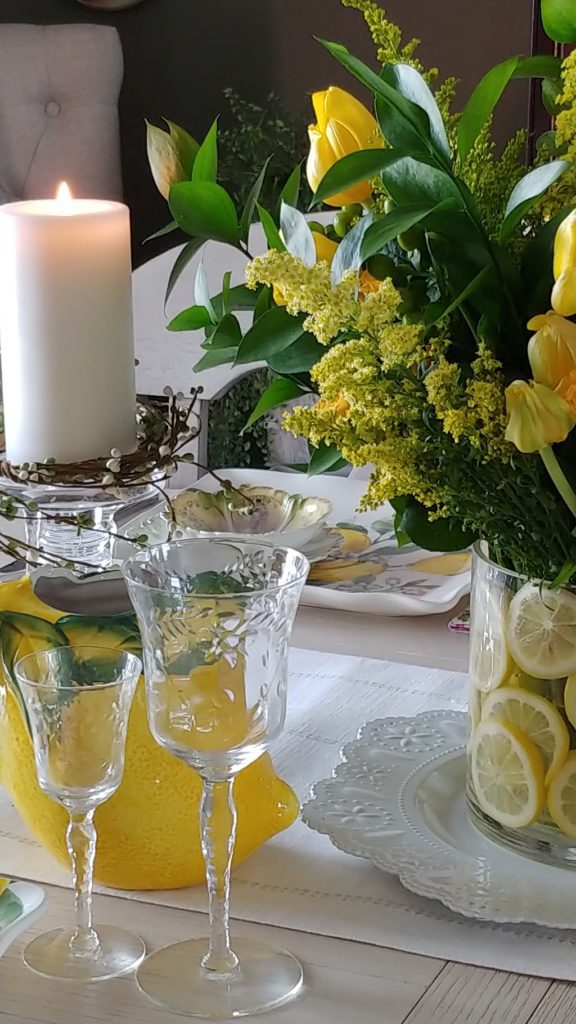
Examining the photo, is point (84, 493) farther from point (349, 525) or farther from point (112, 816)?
point (349, 525)

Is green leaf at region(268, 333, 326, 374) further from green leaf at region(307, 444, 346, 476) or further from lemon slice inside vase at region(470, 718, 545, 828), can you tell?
lemon slice inside vase at region(470, 718, 545, 828)

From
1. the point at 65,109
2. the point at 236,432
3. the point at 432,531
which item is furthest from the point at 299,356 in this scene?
the point at 65,109

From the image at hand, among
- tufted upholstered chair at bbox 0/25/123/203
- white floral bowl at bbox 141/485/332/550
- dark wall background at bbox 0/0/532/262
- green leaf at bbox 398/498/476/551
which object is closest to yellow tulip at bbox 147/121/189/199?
green leaf at bbox 398/498/476/551

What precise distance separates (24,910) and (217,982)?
10cm

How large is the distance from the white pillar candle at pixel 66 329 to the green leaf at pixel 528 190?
22cm

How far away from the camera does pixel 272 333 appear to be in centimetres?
63

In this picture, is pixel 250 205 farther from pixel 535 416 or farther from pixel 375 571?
pixel 375 571

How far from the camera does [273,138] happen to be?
2.91m

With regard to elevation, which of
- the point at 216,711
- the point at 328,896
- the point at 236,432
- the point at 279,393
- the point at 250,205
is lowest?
the point at 236,432

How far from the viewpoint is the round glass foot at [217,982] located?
57cm

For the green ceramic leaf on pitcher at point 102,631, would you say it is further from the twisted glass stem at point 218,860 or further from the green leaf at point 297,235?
the green leaf at point 297,235

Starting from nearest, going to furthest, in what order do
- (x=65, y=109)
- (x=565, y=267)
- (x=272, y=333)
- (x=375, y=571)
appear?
(x=565, y=267) < (x=272, y=333) < (x=375, y=571) < (x=65, y=109)

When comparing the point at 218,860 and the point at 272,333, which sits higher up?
the point at 272,333

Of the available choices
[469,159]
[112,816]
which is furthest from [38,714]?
[469,159]
